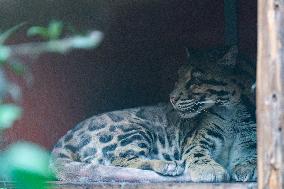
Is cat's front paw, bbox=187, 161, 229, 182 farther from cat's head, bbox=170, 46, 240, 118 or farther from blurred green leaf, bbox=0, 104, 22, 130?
blurred green leaf, bbox=0, 104, 22, 130

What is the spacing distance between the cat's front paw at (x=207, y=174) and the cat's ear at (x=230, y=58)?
25.8 inches

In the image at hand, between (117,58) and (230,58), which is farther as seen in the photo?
(117,58)

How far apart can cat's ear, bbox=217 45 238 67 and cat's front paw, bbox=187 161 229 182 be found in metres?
0.66

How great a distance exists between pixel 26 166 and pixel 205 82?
8.27ft

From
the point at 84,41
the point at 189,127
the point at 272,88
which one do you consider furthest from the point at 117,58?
the point at 84,41

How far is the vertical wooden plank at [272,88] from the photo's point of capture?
163 centimetres

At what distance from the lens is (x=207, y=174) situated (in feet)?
8.62

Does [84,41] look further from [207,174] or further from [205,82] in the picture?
[205,82]

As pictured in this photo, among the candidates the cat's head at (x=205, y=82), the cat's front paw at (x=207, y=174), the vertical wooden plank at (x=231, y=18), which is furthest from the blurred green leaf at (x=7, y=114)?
the vertical wooden plank at (x=231, y=18)

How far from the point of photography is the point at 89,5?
3.46m

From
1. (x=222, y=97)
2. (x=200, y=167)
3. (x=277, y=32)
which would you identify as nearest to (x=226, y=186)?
(x=200, y=167)

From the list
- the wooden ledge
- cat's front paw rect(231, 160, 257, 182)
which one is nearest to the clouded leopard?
cat's front paw rect(231, 160, 257, 182)

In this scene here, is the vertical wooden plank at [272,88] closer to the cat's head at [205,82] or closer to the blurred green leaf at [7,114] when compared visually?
the blurred green leaf at [7,114]

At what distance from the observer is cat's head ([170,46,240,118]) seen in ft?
10.2
